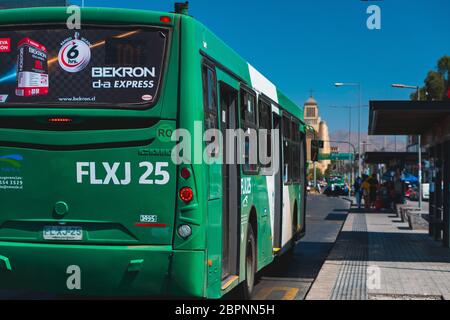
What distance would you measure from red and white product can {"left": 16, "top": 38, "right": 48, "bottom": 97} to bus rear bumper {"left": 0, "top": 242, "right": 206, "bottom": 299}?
1447mm

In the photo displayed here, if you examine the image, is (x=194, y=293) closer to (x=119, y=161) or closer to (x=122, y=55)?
(x=119, y=161)

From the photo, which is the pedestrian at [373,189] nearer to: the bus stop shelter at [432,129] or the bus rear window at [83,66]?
the bus stop shelter at [432,129]

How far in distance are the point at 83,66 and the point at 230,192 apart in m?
2.30

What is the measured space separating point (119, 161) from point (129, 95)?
61cm

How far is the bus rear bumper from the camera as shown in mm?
6352

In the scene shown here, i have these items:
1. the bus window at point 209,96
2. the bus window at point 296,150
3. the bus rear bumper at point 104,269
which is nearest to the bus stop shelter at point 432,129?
the bus window at point 296,150

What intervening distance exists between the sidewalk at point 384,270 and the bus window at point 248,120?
1.87 metres

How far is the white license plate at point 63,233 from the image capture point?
257 inches

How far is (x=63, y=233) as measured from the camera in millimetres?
6555

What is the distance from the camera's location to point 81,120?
21.5 feet

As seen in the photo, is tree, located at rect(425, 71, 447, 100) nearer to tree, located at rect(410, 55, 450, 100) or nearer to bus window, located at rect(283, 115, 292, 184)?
tree, located at rect(410, 55, 450, 100)

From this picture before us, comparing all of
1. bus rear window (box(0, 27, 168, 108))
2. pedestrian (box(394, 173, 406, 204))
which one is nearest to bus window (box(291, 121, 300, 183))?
bus rear window (box(0, 27, 168, 108))

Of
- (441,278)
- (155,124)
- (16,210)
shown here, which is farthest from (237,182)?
(441,278)

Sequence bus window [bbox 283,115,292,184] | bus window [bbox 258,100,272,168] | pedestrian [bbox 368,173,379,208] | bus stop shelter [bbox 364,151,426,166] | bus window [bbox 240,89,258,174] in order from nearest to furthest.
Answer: bus window [bbox 240,89,258,174]
bus window [bbox 258,100,272,168]
bus window [bbox 283,115,292,184]
bus stop shelter [bbox 364,151,426,166]
pedestrian [bbox 368,173,379,208]
